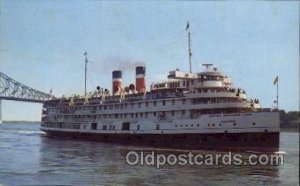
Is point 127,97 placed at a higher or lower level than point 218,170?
higher

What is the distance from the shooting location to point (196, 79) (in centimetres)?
2308

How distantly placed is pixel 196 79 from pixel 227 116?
305 centimetres

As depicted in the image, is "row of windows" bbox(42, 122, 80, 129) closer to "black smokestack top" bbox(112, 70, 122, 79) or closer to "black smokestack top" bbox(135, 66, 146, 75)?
"black smokestack top" bbox(112, 70, 122, 79)

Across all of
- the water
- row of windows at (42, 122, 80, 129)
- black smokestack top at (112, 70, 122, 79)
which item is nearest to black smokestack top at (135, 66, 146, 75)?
black smokestack top at (112, 70, 122, 79)

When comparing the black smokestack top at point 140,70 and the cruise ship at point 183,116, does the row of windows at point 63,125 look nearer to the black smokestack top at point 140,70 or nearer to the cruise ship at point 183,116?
the cruise ship at point 183,116

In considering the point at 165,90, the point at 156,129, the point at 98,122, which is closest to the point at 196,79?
the point at 165,90

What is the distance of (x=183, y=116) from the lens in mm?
23109

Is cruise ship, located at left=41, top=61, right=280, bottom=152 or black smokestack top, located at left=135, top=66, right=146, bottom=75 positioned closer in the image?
cruise ship, located at left=41, top=61, right=280, bottom=152

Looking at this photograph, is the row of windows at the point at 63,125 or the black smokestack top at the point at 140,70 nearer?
the black smokestack top at the point at 140,70

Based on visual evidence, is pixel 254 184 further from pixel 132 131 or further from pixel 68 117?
pixel 68 117

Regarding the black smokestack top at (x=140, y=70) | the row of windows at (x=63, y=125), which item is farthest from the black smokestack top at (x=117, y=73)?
the row of windows at (x=63, y=125)

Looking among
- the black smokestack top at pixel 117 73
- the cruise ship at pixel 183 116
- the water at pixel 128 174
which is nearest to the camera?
the water at pixel 128 174

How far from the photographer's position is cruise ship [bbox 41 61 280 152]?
20.5 m

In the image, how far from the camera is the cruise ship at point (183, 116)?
20.5m
